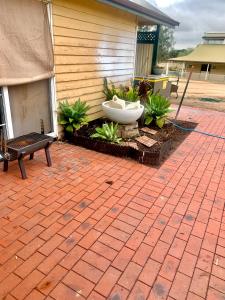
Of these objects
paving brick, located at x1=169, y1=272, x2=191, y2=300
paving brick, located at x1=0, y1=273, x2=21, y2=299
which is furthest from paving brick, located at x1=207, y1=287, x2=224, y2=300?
paving brick, located at x1=0, y1=273, x2=21, y2=299

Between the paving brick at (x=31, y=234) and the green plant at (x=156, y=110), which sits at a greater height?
the green plant at (x=156, y=110)

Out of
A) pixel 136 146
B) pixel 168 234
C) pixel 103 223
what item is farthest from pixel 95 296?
pixel 136 146

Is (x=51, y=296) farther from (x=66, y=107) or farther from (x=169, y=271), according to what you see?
(x=66, y=107)

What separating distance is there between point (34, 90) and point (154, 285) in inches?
126

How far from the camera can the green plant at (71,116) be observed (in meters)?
4.22

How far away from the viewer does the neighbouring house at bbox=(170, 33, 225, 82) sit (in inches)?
1096

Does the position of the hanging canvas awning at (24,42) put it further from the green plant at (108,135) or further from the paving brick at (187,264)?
the paving brick at (187,264)

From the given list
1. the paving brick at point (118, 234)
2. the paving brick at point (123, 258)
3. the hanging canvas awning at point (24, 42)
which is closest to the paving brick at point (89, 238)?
the paving brick at point (118, 234)

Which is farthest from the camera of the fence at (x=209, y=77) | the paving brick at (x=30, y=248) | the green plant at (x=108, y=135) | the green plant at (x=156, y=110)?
the fence at (x=209, y=77)

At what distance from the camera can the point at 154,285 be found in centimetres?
172

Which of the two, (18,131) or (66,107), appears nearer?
(18,131)

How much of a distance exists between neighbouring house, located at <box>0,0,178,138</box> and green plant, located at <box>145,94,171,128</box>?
1.14m

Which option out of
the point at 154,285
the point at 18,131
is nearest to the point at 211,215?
the point at 154,285

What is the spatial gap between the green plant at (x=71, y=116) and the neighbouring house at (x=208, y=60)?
26.4m
